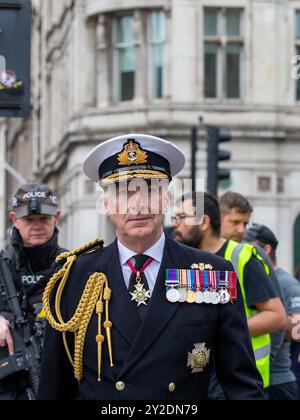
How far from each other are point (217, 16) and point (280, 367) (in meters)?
23.8

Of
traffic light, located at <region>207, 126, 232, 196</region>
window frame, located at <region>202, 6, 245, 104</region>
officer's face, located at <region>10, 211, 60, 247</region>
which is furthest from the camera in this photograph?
window frame, located at <region>202, 6, 245, 104</region>

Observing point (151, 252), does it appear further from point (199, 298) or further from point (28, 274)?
point (28, 274)

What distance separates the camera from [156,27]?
104 ft

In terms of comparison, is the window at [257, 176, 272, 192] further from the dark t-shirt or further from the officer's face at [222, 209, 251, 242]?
the dark t-shirt

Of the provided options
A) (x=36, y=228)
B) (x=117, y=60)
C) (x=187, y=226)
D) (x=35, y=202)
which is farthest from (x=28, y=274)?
(x=117, y=60)

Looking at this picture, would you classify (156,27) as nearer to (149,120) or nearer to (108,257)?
(149,120)

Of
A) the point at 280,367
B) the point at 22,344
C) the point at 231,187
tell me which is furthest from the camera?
the point at 231,187

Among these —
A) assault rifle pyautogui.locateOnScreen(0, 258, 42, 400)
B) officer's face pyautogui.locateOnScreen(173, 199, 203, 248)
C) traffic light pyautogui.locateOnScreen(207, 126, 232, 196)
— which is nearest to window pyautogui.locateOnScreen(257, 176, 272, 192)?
traffic light pyautogui.locateOnScreen(207, 126, 232, 196)

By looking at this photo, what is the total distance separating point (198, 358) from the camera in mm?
4766

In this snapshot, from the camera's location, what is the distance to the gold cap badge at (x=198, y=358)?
15.6 feet

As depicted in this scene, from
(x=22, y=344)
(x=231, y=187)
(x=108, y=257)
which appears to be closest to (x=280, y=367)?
(x=22, y=344)

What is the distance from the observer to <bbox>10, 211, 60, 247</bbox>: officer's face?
295 inches

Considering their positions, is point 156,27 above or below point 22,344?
above
